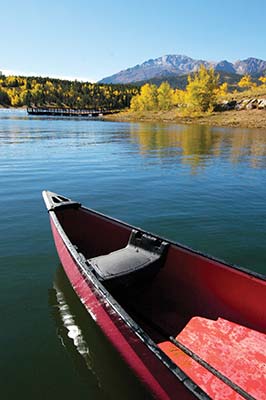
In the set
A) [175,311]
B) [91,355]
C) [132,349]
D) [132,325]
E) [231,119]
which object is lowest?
[91,355]

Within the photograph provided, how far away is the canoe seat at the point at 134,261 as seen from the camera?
6.27 m

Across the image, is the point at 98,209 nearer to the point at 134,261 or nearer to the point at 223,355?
the point at 134,261

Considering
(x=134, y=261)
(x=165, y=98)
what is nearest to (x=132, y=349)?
(x=134, y=261)

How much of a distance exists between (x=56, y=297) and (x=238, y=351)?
159 inches

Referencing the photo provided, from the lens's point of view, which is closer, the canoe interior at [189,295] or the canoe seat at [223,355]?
the canoe seat at [223,355]

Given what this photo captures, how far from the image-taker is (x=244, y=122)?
228 ft

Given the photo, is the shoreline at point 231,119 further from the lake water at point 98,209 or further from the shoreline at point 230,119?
the lake water at point 98,209

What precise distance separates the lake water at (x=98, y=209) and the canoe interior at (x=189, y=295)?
1.12 m

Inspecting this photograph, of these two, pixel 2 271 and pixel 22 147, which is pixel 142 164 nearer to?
pixel 22 147

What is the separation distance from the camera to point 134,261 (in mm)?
6629

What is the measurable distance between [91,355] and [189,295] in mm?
2247

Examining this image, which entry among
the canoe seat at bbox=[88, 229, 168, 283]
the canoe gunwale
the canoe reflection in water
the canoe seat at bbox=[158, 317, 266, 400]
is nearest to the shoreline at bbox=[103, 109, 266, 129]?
the canoe seat at bbox=[88, 229, 168, 283]

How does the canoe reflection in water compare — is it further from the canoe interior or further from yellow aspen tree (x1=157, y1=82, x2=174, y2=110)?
yellow aspen tree (x1=157, y1=82, x2=174, y2=110)

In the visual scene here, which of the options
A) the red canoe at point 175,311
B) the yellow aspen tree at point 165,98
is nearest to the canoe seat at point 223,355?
the red canoe at point 175,311
